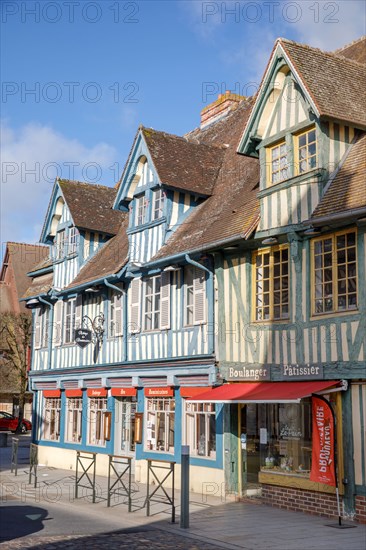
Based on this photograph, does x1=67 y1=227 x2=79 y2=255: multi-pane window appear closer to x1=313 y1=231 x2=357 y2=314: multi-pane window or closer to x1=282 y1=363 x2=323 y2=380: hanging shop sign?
x1=282 y1=363 x2=323 y2=380: hanging shop sign

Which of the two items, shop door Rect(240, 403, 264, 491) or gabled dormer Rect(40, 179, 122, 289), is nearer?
shop door Rect(240, 403, 264, 491)

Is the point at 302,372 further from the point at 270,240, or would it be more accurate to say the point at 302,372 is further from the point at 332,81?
the point at 332,81

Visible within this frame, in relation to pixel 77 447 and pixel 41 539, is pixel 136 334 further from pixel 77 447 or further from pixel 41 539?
pixel 41 539

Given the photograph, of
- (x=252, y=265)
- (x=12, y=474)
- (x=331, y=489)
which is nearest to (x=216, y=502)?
(x=331, y=489)

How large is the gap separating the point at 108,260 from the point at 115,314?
68.1 inches

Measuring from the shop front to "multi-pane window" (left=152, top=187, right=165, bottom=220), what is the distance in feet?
17.3

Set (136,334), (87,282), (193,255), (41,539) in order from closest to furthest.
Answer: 1. (41,539)
2. (193,255)
3. (136,334)
4. (87,282)

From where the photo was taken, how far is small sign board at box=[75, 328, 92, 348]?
69.7ft

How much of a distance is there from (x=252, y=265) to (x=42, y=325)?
488 inches

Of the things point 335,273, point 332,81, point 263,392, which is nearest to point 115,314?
point 263,392

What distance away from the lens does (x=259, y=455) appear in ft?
48.4

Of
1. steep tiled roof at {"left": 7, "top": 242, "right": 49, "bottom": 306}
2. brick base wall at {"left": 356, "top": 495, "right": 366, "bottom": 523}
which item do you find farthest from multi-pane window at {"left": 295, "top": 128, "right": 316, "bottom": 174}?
steep tiled roof at {"left": 7, "top": 242, "right": 49, "bottom": 306}

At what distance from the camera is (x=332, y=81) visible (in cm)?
1431

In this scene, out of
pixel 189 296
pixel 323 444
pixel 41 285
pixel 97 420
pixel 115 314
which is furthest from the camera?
pixel 41 285
